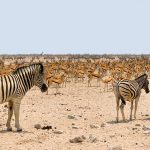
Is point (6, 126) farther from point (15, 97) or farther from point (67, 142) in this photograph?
point (67, 142)

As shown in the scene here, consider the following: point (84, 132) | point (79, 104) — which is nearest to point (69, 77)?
point (79, 104)

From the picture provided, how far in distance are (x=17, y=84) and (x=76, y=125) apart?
2201 millimetres

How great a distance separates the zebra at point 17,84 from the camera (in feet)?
44.9

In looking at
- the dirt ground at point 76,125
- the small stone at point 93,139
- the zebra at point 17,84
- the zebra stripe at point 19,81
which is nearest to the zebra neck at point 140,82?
the dirt ground at point 76,125

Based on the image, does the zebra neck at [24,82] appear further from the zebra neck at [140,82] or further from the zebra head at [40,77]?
the zebra neck at [140,82]

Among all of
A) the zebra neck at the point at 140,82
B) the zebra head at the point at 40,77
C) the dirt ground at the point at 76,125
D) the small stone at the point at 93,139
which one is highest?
the zebra head at the point at 40,77

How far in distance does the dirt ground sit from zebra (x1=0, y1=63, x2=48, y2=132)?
63 cm

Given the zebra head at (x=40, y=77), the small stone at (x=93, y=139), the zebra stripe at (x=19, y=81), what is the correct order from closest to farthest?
the small stone at (x=93, y=139) → the zebra stripe at (x=19, y=81) → the zebra head at (x=40, y=77)

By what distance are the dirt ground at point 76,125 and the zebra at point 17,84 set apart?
24.7 inches

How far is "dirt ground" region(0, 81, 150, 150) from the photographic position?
38.9 ft

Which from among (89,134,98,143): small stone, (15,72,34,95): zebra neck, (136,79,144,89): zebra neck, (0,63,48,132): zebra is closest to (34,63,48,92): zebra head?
(0,63,48,132): zebra

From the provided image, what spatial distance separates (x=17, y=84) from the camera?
1405cm

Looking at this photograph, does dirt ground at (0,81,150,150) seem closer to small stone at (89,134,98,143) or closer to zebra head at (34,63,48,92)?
small stone at (89,134,98,143)

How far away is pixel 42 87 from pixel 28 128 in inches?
48.5
